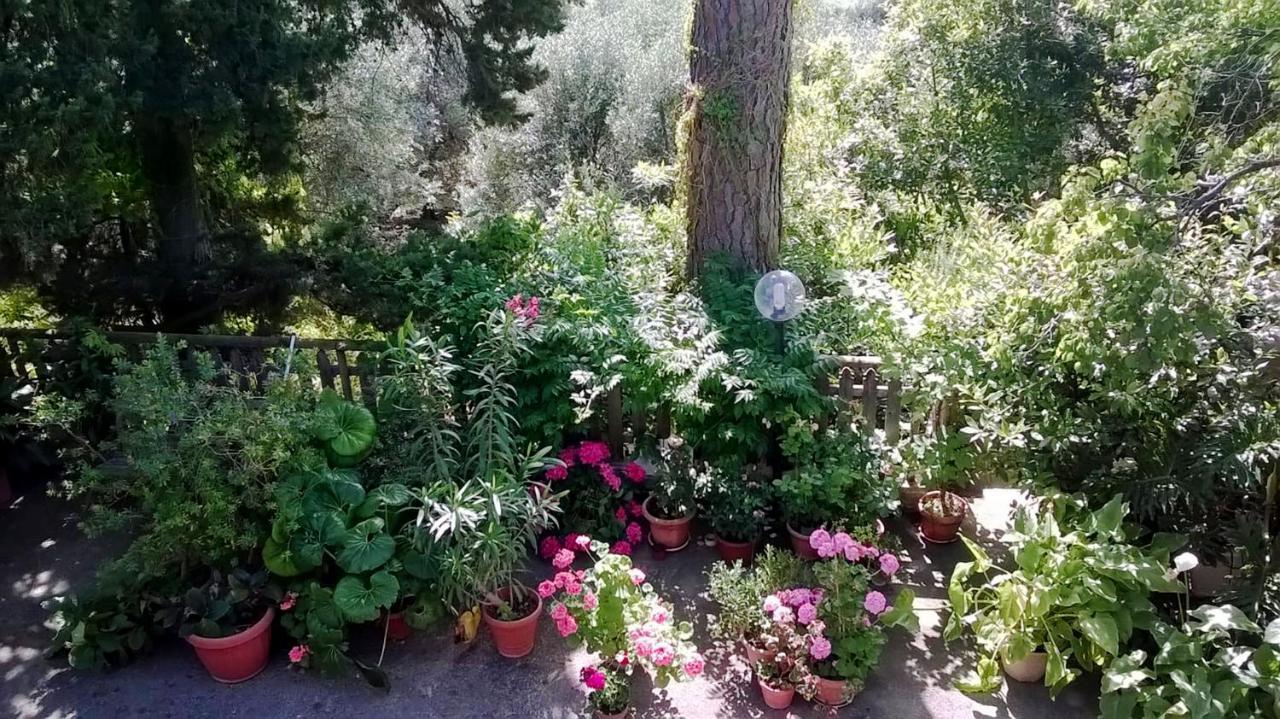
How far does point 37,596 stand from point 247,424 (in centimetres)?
158

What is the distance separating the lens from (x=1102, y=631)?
8.08ft

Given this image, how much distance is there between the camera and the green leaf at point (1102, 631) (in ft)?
7.96

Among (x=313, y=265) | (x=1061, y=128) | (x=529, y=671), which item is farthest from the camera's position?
(x=1061, y=128)

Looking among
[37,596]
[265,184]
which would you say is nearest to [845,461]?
[37,596]

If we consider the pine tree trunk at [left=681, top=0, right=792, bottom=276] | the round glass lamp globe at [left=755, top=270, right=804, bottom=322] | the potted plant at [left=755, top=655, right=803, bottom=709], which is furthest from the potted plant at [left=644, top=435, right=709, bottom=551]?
the pine tree trunk at [left=681, top=0, right=792, bottom=276]

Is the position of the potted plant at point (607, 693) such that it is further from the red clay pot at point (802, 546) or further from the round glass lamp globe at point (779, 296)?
the round glass lamp globe at point (779, 296)

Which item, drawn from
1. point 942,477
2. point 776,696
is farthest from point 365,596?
point 942,477

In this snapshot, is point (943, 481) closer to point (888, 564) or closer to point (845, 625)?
point (888, 564)

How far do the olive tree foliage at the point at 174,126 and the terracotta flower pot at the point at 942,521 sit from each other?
3618mm

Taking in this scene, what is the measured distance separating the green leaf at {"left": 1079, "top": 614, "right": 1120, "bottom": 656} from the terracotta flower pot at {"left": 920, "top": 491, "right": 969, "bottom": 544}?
3.17 ft

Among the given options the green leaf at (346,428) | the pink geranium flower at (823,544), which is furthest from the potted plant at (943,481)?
the green leaf at (346,428)

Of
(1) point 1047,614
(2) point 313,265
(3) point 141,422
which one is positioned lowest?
(1) point 1047,614

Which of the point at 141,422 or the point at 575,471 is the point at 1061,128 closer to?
the point at 575,471

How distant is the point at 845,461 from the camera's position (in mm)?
3289
